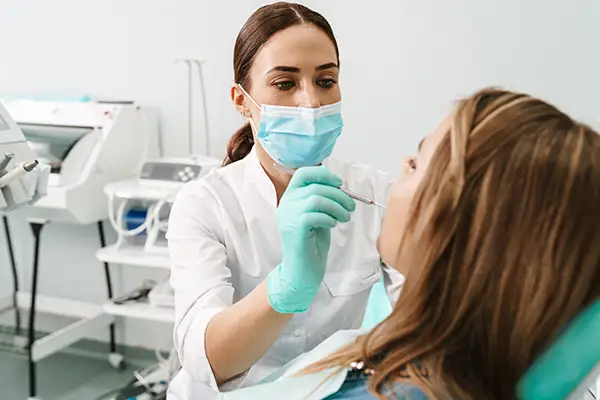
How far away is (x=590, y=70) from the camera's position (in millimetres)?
2223

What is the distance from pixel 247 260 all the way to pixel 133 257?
1191mm

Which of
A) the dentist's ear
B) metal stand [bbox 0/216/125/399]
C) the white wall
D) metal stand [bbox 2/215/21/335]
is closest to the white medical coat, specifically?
the dentist's ear

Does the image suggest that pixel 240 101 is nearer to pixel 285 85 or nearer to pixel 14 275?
pixel 285 85

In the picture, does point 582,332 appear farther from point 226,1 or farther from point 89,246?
point 89,246

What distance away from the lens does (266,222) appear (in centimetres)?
141

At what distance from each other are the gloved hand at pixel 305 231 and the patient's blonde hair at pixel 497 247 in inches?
7.8

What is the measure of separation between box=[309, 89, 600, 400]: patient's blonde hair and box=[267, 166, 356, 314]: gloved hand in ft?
0.65

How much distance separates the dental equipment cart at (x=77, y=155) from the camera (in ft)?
8.12

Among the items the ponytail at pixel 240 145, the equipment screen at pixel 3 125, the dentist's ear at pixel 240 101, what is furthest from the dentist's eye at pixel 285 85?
the equipment screen at pixel 3 125

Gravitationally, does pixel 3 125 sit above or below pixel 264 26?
below

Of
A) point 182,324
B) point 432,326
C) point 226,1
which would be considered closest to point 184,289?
point 182,324

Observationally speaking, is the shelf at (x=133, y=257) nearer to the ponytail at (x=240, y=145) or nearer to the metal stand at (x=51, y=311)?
the metal stand at (x=51, y=311)

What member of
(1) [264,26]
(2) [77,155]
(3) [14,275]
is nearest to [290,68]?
(1) [264,26]

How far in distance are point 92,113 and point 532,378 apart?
221 cm
